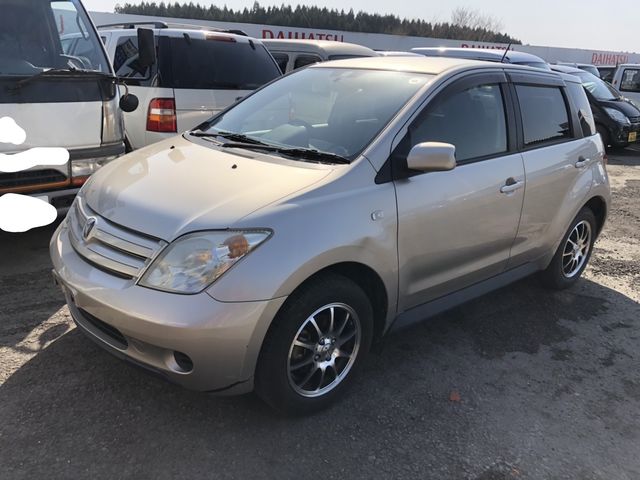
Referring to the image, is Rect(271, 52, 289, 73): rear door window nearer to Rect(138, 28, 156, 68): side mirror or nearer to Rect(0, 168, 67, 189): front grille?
Rect(138, 28, 156, 68): side mirror

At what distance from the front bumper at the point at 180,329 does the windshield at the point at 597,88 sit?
40.1 ft

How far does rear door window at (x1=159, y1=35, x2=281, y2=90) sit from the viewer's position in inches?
220

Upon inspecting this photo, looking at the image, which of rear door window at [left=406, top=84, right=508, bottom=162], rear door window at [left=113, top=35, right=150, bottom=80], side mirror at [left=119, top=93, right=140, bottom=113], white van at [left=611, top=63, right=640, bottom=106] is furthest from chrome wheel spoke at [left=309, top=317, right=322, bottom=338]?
white van at [left=611, top=63, right=640, bottom=106]

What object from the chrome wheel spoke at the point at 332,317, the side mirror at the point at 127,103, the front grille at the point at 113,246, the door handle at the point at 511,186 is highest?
the side mirror at the point at 127,103

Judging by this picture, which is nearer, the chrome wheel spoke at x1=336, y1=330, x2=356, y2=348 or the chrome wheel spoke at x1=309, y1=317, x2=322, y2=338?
the chrome wheel spoke at x1=309, y1=317, x2=322, y2=338

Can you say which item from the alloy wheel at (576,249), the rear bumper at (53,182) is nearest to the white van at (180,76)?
the rear bumper at (53,182)

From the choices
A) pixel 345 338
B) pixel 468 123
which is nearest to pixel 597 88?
pixel 468 123

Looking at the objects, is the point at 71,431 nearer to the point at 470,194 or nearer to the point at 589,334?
the point at 470,194

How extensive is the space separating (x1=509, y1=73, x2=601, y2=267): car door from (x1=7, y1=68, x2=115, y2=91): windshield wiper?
3.22 metres

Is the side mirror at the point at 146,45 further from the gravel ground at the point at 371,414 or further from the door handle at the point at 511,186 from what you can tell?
the door handle at the point at 511,186

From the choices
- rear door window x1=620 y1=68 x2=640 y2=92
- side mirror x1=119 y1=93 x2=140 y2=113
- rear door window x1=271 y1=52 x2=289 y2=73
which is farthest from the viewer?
rear door window x1=620 y1=68 x2=640 y2=92

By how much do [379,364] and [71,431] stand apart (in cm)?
173

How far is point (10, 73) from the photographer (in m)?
4.04

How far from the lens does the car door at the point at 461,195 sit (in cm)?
299
